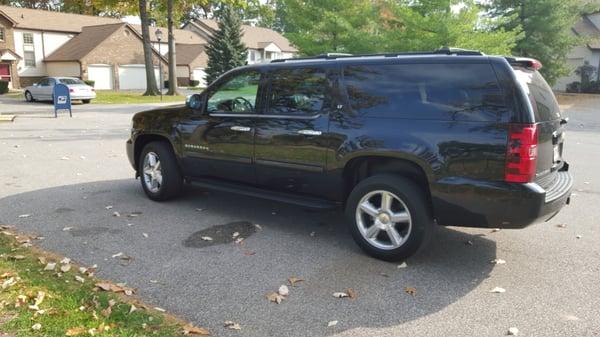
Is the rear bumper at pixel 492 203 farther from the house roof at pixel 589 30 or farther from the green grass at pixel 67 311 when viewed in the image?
the house roof at pixel 589 30

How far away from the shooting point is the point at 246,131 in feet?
18.3

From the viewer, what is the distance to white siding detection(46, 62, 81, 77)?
44.5 meters

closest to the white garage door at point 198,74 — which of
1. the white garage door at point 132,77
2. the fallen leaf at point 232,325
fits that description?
the white garage door at point 132,77

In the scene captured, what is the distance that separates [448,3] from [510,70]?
17755mm

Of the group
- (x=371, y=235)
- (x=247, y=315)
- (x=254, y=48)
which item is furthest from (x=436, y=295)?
(x=254, y=48)

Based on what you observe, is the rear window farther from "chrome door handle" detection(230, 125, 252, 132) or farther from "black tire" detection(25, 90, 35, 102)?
"black tire" detection(25, 90, 35, 102)

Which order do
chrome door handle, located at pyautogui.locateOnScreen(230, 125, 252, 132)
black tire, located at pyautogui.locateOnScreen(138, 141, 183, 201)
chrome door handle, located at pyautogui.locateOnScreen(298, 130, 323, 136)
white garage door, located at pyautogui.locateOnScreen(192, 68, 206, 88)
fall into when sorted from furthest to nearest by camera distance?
white garage door, located at pyautogui.locateOnScreen(192, 68, 206, 88), black tire, located at pyautogui.locateOnScreen(138, 141, 183, 201), chrome door handle, located at pyautogui.locateOnScreen(230, 125, 252, 132), chrome door handle, located at pyautogui.locateOnScreen(298, 130, 323, 136)

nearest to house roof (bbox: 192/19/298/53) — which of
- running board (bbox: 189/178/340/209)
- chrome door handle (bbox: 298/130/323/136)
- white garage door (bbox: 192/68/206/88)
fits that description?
white garage door (bbox: 192/68/206/88)

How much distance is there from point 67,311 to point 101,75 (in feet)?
152

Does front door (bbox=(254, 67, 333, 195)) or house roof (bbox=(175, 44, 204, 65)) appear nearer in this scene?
front door (bbox=(254, 67, 333, 195))

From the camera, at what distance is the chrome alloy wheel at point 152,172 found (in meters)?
6.65

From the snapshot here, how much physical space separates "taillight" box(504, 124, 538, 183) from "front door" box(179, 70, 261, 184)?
2.67 metres

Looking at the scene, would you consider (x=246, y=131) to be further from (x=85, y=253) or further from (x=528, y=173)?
(x=528, y=173)

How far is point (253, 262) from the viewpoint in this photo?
15.2 feet
